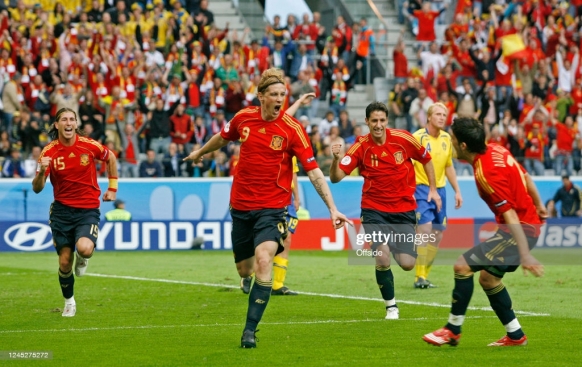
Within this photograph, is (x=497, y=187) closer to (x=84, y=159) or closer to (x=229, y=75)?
(x=84, y=159)

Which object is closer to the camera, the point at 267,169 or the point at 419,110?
the point at 267,169

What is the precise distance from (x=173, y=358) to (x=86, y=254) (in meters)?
3.54

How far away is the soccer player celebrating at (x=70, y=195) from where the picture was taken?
41.2 feet

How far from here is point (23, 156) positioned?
84.5ft

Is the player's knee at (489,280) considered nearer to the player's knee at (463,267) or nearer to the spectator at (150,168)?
the player's knee at (463,267)

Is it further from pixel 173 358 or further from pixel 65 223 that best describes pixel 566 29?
pixel 173 358

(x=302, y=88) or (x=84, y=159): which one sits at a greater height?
(x=84, y=159)

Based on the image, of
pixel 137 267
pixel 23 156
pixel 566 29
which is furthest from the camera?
pixel 566 29

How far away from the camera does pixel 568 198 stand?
26172 millimetres

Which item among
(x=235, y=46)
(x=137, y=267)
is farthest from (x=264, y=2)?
(x=137, y=267)

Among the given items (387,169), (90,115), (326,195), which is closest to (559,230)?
(90,115)

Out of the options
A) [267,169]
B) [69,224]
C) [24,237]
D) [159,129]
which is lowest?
[24,237]

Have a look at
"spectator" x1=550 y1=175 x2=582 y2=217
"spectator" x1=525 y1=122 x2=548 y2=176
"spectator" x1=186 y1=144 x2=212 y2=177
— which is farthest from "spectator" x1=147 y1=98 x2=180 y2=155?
"spectator" x1=550 y1=175 x2=582 y2=217

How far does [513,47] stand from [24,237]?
624 inches
